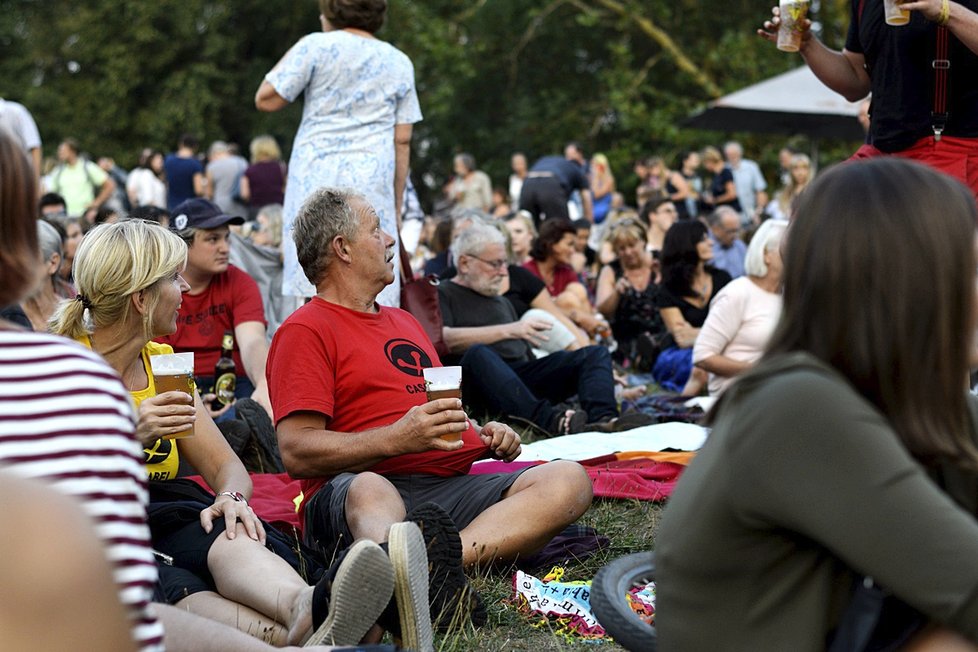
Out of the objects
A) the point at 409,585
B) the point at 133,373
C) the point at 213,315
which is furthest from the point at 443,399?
the point at 213,315

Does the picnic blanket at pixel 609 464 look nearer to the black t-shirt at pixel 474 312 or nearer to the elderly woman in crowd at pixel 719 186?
the black t-shirt at pixel 474 312

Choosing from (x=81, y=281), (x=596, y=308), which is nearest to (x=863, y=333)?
(x=81, y=281)

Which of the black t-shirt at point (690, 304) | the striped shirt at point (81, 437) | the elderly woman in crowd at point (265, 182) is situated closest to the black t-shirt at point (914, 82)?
the striped shirt at point (81, 437)

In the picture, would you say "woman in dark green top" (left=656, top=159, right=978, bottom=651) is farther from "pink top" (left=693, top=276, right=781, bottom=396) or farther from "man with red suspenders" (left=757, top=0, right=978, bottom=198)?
"pink top" (left=693, top=276, right=781, bottom=396)

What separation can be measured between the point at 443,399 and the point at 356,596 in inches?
39.2

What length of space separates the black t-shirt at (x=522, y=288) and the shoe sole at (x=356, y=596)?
17.2 ft

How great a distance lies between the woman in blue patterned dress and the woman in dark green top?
15.0ft

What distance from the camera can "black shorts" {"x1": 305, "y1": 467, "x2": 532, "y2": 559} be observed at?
406cm

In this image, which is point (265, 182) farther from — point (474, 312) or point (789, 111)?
point (789, 111)

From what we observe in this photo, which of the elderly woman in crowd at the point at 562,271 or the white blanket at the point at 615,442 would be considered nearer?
the white blanket at the point at 615,442

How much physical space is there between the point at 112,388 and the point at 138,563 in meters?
0.26


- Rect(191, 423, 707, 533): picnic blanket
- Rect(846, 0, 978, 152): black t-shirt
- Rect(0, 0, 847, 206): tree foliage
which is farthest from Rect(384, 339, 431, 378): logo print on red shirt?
Rect(0, 0, 847, 206): tree foliage

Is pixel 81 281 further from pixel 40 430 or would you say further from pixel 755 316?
pixel 755 316

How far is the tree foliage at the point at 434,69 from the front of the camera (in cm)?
2642
